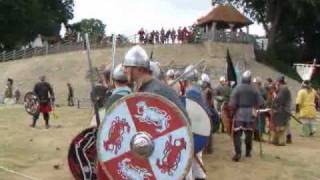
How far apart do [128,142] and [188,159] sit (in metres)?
0.44

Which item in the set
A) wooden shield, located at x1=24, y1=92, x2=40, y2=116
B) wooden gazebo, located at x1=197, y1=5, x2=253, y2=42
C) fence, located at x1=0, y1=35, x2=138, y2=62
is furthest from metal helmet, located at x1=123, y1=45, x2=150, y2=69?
wooden gazebo, located at x1=197, y1=5, x2=253, y2=42

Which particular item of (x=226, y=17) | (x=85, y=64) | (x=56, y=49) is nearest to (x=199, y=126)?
(x=85, y=64)

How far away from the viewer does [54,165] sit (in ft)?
37.8

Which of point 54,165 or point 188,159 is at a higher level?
point 188,159

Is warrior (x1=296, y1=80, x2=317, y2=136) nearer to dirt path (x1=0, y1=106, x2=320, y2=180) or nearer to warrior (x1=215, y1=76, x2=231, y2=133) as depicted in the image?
dirt path (x1=0, y1=106, x2=320, y2=180)

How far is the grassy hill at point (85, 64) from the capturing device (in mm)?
41000

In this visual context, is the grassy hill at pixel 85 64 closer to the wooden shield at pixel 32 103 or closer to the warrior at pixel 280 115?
the wooden shield at pixel 32 103

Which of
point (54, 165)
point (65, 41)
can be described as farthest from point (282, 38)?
point (54, 165)

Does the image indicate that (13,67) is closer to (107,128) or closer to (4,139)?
(4,139)

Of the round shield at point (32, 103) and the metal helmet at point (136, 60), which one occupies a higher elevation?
the metal helmet at point (136, 60)

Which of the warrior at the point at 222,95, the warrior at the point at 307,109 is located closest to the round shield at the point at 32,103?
the warrior at the point at 222,95

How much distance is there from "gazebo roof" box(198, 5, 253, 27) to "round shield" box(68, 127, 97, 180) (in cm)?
4310

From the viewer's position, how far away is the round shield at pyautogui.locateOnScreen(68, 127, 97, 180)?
26.4 feet

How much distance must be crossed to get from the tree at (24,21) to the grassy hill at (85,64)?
40.8 ft
